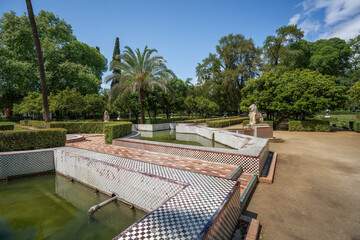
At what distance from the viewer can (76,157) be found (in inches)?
224

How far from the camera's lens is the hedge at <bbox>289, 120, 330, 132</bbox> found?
1616 cm

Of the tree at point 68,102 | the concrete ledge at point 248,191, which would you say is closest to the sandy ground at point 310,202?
the concrete ledge at point 248,191

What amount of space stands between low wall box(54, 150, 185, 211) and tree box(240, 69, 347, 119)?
1769 cm

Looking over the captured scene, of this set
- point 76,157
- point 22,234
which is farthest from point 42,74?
point 22,234

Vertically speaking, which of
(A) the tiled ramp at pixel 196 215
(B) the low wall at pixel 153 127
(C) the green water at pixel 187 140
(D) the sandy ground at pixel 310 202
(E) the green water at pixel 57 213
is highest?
(A) the tiled ramp at pixel 196 215

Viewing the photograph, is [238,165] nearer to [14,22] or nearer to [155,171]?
[155,171]

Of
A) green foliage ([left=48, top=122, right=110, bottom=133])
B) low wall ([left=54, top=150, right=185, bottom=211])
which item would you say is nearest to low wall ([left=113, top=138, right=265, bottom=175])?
low wall ([left=54, top=150, right=185, bottom=211])

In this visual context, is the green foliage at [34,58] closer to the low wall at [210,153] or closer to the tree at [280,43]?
the low wall at [210,153]

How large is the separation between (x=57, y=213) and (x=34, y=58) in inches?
1321

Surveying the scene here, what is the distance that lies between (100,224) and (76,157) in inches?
119

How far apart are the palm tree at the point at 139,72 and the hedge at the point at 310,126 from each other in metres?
14.5

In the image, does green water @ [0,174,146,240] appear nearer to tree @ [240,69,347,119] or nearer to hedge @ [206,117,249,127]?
hedge @ [206,117,249,127]

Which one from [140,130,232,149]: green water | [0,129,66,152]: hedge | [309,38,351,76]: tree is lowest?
[140,130,232,149]: green water

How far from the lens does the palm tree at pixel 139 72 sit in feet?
59.3
